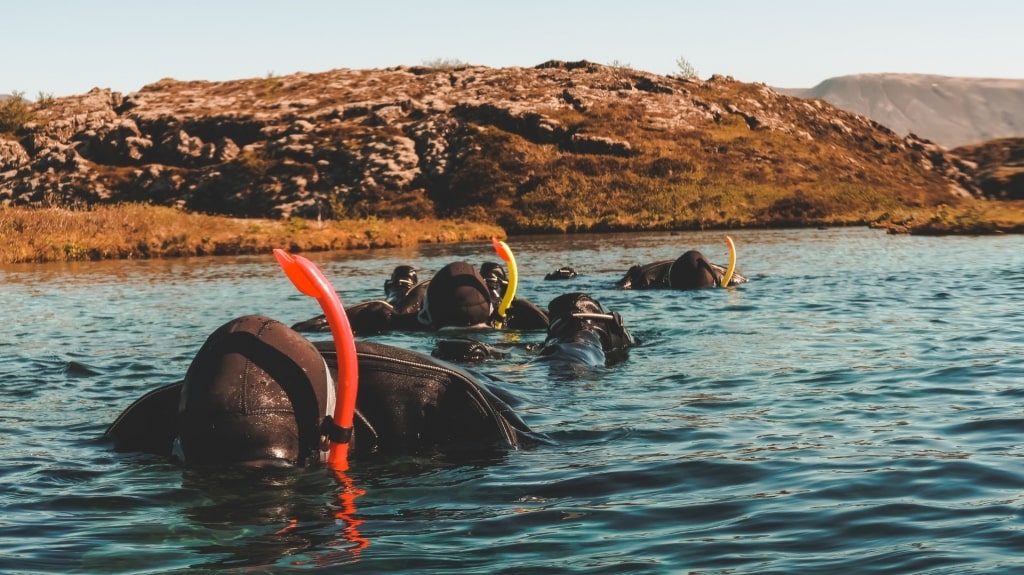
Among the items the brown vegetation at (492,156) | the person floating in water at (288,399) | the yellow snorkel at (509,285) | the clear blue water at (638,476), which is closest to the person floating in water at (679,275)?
the clear blue water at (638,476)

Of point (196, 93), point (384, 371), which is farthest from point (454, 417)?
point (196, 93)

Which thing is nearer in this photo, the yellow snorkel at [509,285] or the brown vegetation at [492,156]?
the yellow snorkel at [509,285]

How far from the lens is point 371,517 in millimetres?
6176

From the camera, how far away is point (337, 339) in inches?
230

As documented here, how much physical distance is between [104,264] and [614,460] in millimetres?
34605

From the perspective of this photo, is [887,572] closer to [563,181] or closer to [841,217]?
[841,217]

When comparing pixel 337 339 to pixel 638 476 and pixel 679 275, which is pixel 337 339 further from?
pixel 679 275

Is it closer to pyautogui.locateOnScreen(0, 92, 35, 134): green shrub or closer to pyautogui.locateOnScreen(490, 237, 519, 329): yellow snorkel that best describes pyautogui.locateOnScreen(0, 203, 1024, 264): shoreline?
pyautogui.locateOnScreen(490, 237, 519, 329): yellow snorkel

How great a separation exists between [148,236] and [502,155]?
147 feet

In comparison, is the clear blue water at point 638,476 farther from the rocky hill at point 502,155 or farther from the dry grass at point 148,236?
the rocky hill at point 502,155

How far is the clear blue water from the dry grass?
27633 mm

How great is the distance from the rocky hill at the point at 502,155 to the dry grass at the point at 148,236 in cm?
2049

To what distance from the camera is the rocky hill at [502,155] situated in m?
76.8

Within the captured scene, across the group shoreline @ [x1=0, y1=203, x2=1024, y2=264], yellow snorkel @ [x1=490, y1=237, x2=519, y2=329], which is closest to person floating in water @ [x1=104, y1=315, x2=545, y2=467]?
yellow snorkel @ [x1=490, y1=237, x2=519, y2=329]
